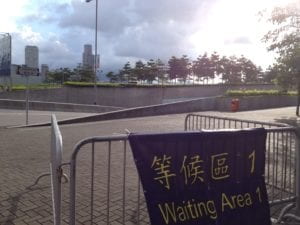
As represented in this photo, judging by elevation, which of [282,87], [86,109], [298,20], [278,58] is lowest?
Answer: [86,109]

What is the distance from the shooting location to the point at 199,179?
3863 millimetres

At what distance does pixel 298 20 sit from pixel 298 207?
1367 cm

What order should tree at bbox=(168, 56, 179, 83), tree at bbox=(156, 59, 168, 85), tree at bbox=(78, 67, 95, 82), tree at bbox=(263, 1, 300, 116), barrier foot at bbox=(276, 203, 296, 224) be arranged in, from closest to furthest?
barrier foot at bbox=(276, 203, 296, 224) → tree at bbox=(263, 1, 300, 116) → tree at bbox=(156, 59, 168, 85) → tree at bbox=(78, 67, 95, 82) → tree at bbox=(168, 56, 179, 83)

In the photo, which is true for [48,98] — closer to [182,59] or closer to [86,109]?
[86,109]

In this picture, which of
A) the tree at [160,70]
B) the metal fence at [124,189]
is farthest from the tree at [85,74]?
the metal fence at [124,189]

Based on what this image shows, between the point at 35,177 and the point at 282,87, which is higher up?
the point at 282,87

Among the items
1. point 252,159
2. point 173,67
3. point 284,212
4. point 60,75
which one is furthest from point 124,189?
point 60,75

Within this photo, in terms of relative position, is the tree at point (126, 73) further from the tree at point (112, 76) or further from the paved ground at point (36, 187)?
the paved ground at point (36, 187)

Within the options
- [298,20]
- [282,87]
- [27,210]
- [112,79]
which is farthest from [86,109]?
[112,79]

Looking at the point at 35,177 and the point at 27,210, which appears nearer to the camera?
the point at 27,210

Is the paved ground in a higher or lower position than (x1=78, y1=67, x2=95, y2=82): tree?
lower

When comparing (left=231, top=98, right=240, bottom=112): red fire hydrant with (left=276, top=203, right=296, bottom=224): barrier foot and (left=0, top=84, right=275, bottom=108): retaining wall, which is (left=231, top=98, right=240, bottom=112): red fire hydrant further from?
(left=276, top=203, right=296, bottom=224): barrier foot

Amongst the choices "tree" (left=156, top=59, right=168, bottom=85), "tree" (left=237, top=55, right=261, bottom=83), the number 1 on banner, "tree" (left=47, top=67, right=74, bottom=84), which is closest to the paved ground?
the number 1 on banner

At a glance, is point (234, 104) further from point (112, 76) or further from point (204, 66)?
point (112, 76)
